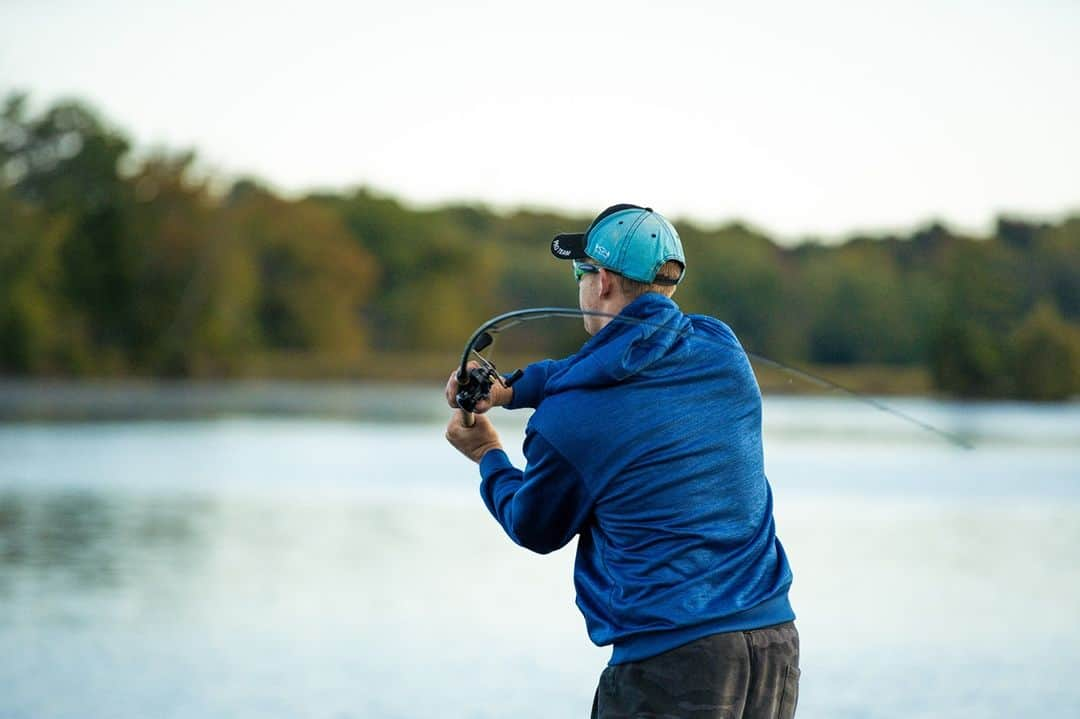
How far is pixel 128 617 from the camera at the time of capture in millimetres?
7879

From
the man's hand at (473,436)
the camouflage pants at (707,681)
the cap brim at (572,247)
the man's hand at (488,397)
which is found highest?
the cap brim at (572,247)

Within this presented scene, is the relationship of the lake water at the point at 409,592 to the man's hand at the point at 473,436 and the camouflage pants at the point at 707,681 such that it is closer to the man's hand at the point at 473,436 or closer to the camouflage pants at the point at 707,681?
the man's hand at the point at 473,436

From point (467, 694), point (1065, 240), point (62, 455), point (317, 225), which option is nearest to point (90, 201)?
point (317, 225)

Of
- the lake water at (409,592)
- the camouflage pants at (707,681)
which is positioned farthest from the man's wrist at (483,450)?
the lake water at (409,592)

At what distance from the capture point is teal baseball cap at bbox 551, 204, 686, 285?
7.84 ft

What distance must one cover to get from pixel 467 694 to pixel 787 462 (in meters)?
15.0

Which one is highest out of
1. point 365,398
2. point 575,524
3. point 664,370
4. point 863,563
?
point 664,370

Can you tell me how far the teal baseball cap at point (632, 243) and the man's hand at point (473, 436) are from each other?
0.35 metres

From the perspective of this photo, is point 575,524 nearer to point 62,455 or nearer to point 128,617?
point 128,617

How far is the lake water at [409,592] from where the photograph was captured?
20.7ft

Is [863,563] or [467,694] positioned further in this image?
[863,563]

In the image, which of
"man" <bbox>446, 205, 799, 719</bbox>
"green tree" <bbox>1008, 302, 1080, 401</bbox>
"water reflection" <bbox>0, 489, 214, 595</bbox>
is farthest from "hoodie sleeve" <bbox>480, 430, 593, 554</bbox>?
"green tree" <bbox>1008, 302, 1080, 401</bbox>

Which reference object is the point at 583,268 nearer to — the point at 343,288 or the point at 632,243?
the point at 632,243

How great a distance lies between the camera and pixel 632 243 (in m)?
2.39
